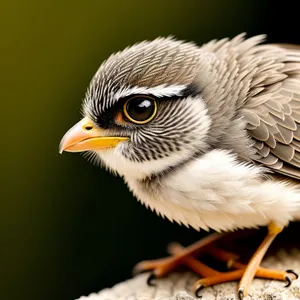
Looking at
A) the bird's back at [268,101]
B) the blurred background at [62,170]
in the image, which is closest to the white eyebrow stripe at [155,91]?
the bird's back at [268,101]

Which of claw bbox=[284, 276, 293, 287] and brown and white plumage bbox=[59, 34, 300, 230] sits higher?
brown and white plumage bbox=[59, 34, 300, 230]

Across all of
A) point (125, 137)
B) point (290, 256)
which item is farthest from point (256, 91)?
point (290, 256)

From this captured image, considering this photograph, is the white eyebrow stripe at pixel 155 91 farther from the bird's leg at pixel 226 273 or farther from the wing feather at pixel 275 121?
the bird's leg at pixel 226 273

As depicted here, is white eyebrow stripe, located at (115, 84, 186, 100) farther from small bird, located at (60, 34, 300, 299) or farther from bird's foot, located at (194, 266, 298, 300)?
bird's foot, located at (194, 266, 298, 300)

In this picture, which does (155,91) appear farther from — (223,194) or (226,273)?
(226,273)

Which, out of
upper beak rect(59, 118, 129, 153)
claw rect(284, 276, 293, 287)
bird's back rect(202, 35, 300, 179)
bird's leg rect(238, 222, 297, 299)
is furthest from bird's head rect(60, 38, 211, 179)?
claw rect(284, 276, 293, 287)

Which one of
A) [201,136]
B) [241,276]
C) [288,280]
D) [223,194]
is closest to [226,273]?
[241,276]

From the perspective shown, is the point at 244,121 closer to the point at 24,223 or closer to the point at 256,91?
the point at 256,91
